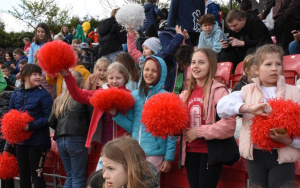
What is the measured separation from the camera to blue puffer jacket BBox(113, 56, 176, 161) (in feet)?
13.9

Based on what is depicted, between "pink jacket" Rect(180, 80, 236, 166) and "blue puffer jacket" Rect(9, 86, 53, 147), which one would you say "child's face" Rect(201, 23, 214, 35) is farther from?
"pink jacket" Rect(180, 80, 236, 166)

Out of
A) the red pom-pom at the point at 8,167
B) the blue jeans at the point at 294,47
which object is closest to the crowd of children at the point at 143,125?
the red pom-pom at the point at 8,167

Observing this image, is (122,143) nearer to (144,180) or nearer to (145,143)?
(144,180)

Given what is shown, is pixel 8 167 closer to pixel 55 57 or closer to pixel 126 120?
pixel 126 120

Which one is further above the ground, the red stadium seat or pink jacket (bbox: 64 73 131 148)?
the red stadium seat

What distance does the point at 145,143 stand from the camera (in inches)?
171

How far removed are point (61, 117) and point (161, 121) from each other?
80.7 inches

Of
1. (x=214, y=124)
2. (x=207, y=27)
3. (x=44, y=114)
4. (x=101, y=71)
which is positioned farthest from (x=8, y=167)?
(x=207, y=27)

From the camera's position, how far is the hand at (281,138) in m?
3.06

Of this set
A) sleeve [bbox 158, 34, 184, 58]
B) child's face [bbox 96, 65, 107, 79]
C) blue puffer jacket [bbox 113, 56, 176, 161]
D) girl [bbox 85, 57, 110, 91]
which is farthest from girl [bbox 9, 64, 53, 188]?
sleeve [bbox 158, 34, 184, 58]

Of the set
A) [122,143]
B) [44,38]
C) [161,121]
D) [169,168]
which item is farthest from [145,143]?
[44,38]

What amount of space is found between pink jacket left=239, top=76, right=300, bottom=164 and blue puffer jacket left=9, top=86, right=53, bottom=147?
3072 mm

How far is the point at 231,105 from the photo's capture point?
10.9ft

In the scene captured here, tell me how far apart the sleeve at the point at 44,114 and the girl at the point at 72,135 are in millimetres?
241
